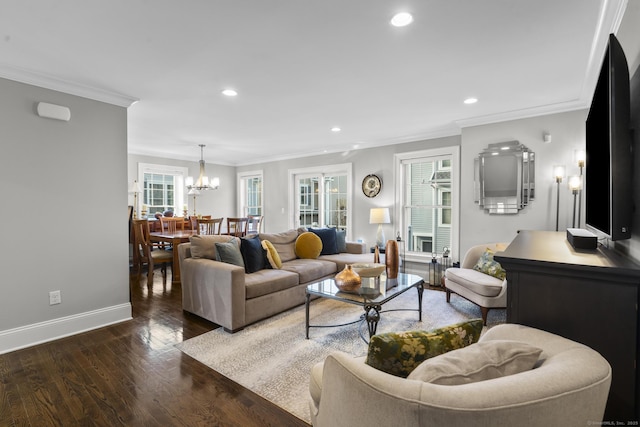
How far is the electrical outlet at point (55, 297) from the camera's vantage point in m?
2.89

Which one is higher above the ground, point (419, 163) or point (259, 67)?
point (259, 67)

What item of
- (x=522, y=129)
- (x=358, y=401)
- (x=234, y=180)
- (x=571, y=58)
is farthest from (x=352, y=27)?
(x=234, y=180)

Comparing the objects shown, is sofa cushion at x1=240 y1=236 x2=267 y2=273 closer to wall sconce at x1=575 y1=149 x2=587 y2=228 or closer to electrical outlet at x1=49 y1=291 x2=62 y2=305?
electrical outlet at x1=49 y1=291 x2=62 y2=305

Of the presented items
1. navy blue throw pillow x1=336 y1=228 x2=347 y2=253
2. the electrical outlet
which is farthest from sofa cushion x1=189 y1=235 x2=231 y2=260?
navy blue throw pillow x1=336 y1=228 x2=347 y2=253

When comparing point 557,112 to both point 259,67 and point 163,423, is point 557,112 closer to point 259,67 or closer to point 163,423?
point 259,67

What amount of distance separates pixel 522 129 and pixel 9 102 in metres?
5.42

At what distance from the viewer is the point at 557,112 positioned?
3.62 m

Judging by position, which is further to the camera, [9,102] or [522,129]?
[522,129]

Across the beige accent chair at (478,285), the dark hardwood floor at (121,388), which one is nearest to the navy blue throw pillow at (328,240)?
the beige accent chair at (478,285)

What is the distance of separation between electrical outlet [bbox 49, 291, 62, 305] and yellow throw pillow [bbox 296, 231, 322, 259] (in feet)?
9.12

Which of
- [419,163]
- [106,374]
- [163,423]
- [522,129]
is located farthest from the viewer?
[419,163]

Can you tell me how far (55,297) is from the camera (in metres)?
2.91

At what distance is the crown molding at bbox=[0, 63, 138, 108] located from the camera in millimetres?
2613

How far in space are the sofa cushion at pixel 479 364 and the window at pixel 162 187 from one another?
22.9 feet
